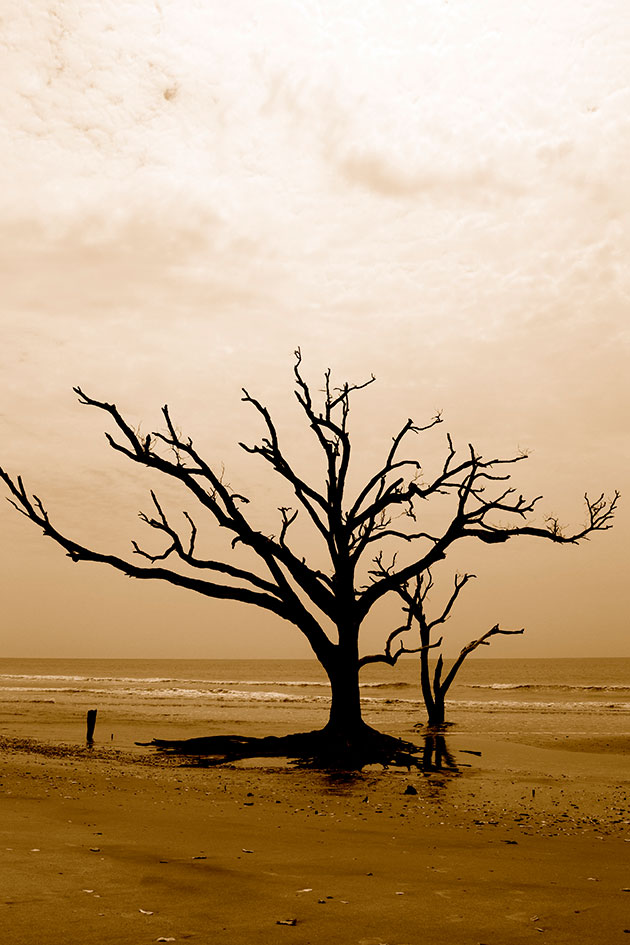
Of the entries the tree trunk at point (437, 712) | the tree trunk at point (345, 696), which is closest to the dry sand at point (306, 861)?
the tree trunk at point (345, 696)

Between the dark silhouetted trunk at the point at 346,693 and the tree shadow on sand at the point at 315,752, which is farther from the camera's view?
the dark silhouetted trunk at the point at 346,693

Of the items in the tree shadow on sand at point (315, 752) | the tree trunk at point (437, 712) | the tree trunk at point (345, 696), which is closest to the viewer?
the tree shadow on sand at point (315, 752)

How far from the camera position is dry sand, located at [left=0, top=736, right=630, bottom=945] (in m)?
5.43

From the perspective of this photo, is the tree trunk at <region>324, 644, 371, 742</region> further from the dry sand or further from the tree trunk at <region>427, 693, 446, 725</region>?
the tree trunk at <region>427, 693, 446, 725</region>

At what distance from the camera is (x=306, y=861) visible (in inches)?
302

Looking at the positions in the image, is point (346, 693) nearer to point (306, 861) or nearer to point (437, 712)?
point (306, 861)

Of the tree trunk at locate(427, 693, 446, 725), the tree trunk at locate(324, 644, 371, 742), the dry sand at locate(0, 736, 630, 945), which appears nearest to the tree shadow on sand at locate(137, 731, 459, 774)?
the tree trunk at locate(324, 644, 371, 742)

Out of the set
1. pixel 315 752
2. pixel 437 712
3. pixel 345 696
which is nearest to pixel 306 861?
pixel 315 752

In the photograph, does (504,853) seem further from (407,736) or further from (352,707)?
(407,736)

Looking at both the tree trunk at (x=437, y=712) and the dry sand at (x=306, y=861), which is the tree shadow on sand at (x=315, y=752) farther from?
the tree trunk at (x=437, y=712)

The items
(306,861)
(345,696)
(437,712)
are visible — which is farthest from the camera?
(437,712)

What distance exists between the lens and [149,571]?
1966 cm

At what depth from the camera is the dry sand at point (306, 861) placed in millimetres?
5430

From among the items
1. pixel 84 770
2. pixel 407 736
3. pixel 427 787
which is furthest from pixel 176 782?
pixel 407 736
